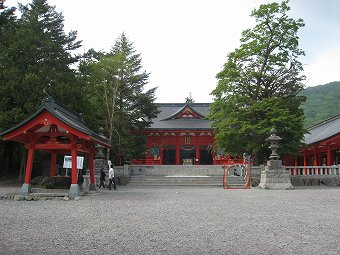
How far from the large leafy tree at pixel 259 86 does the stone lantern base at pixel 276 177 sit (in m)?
2.59

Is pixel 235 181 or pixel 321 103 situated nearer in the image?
pixel 235 181

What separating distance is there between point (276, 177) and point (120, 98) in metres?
16.3

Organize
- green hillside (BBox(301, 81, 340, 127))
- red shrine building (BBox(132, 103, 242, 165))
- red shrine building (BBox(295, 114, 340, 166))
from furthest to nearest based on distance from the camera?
1. green hillside (BBox(301, 81, 340, 127))
2. red shrine building (BBox(132, 103, 242, 165))
3. red shrine building (BBox(295, 114, 340, 166))

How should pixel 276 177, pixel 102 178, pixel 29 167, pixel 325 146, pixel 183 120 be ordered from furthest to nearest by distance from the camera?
pixel 183 120, pixel 325 146, pixel 102 178, pixel 276 177, pixel 29 167

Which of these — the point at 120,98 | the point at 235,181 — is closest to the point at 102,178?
the point at 235,181

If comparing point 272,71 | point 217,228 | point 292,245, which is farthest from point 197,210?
point 272,71

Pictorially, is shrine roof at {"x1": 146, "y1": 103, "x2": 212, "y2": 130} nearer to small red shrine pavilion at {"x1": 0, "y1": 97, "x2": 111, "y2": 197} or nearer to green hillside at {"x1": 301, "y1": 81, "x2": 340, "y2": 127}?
small red shrine pavilion at {"x1": 0, "y1": 97, "x2": 111, "y2": 197}

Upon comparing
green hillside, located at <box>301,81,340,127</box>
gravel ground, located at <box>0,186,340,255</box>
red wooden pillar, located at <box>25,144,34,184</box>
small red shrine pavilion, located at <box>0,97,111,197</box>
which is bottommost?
gravel ground, located at <box>0,186,340,255</box>

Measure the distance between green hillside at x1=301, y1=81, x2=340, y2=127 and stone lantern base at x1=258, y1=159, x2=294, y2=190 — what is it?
39.7 metres

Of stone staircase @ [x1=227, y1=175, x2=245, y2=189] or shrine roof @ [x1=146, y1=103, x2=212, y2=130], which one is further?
shrine roof @ [x1=146, y1=103, x2=212, y2=130]

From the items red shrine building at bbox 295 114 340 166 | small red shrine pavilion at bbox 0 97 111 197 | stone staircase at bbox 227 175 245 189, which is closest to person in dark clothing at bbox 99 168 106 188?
small red shrine pavilion at bbox 0 97 111 197

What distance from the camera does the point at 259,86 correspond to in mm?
23156

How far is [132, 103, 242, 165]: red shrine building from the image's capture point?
37.0m

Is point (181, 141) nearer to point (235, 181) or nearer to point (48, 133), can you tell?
point (235, 181)
